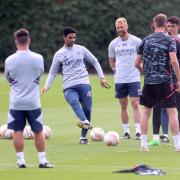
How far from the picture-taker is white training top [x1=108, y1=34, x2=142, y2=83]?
19.4m

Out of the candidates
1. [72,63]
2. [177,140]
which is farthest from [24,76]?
[72,63]

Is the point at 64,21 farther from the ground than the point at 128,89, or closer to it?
farther from the ground

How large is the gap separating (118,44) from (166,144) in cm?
266

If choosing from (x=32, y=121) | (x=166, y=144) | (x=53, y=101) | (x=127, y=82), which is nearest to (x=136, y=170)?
(x=32, y=121)

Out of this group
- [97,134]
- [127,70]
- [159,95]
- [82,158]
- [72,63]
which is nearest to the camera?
[82,158]

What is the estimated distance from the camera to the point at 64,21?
5641 cm

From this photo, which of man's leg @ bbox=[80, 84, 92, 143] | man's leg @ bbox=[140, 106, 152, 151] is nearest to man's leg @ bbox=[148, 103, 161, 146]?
man's leg @ bbox=[140, 106, 152, 151]

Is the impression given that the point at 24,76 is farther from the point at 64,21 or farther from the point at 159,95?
the point at 64,21

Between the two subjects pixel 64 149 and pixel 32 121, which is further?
pixel 64 149

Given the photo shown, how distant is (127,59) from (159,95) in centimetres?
328

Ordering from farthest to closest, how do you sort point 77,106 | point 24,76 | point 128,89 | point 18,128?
point 128,89, point 77,106, point 18,128, point 24,76

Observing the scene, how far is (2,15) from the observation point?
2215 inches

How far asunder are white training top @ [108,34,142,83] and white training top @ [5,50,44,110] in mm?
5374

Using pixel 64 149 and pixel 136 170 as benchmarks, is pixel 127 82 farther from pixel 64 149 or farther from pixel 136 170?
pixel 136 170
